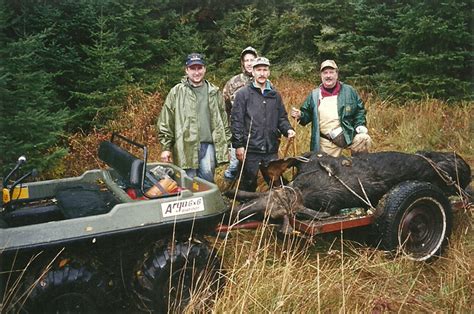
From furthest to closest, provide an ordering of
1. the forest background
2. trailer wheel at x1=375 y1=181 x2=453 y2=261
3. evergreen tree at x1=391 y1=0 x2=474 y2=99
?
evergreen tree at x1=391 y1=0 x2=474 y2=99 → the forest background → trailer wheel at x1=375 y1=181 x2=453 y2=261

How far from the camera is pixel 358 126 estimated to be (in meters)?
5.86

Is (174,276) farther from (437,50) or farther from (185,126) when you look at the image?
(437,50)

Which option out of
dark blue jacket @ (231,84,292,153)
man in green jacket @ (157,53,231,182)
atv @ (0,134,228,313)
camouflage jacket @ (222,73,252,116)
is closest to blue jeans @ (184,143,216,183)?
man in green jacket @ (157,53,231,182)

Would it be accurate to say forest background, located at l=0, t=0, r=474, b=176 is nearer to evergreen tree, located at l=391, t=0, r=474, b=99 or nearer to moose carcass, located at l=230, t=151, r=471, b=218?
evergreen tree, located at l=391, t=0, r=474, b=99

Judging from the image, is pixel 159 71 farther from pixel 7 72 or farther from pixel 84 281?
pixel 84 281

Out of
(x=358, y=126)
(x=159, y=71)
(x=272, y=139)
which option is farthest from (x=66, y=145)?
(x=358, y=126)

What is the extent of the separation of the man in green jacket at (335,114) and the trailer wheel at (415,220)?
1176mm

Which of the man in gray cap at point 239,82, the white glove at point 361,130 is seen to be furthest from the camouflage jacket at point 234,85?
the white glove at point 361,130

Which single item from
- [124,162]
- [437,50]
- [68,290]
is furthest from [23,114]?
[437,50]

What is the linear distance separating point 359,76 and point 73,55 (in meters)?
7.00

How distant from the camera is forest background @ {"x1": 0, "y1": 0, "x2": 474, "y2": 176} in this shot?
24.8ft

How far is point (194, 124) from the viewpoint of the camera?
5492 millimetres

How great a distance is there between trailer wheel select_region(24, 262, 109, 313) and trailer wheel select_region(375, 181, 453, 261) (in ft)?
8.53

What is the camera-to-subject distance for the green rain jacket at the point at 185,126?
5480mm
